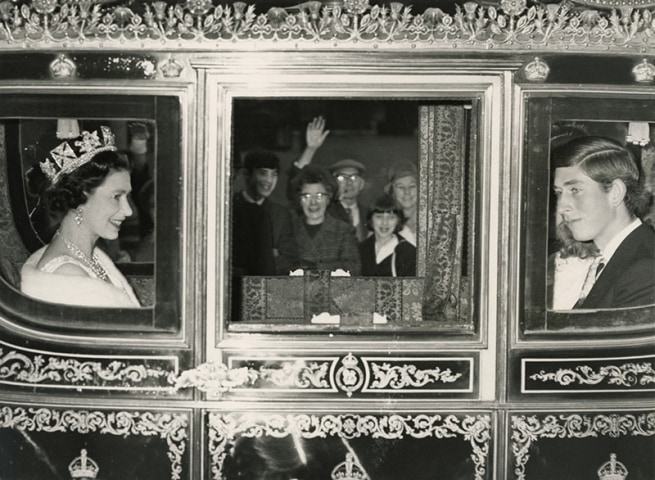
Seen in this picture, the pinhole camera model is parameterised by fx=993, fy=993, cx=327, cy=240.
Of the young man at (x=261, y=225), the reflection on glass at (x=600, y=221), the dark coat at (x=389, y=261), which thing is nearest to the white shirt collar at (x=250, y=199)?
the young man at (x=261, y=225)

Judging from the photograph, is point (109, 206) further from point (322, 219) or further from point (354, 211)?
point (354, 211)

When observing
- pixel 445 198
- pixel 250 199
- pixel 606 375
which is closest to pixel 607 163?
pixel 445 198

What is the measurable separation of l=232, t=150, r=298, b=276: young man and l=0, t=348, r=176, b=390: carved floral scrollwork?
1.03 meters

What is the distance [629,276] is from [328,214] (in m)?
1.78

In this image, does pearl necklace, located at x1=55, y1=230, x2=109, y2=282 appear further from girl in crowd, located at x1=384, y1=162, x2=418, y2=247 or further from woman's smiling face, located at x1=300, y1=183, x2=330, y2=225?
girl in crowd, located at x1=384, y1=162, x2=418, y2=247

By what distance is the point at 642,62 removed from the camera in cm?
475

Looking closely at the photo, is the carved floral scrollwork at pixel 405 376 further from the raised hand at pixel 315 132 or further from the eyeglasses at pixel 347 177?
the raised hand at pixel 315 132

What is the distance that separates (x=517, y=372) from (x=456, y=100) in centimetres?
135

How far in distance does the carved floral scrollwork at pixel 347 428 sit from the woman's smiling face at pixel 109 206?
1.04 m

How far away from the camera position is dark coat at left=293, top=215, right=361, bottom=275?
573 cm

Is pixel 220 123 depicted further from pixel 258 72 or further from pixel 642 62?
pixel 642 62

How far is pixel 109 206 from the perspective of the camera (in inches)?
191

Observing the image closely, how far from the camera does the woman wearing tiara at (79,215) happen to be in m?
4.81

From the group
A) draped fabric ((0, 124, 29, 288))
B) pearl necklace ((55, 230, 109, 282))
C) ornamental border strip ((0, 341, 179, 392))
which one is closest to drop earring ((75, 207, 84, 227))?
pearl necklace ((55, 230, 109, 282))
